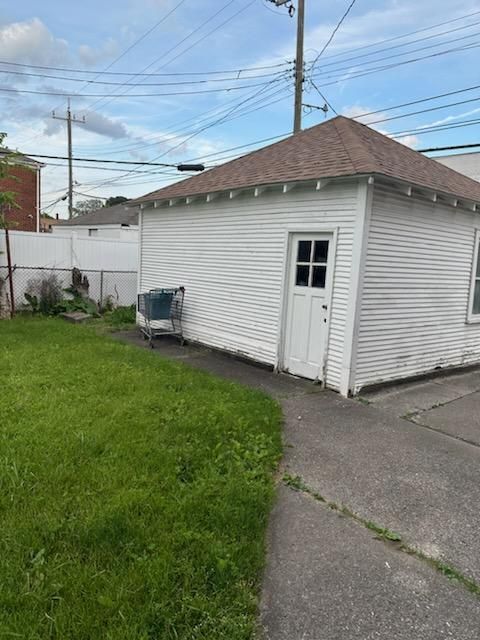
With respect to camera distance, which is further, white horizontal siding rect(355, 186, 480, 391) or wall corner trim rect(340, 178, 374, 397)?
white horizontal siding rect(355, 186, 480, 391)

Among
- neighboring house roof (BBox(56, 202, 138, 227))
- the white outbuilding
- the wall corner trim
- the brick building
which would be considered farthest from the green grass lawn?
neighboring house roof (BBox(56, 202, 138, 227))

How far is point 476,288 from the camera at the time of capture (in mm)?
7559

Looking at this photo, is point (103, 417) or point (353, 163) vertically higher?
point (353, 163)

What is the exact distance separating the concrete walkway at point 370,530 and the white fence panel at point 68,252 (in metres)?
8.65

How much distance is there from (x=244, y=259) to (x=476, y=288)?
393 centimetres

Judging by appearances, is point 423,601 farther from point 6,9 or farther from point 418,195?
point 6,9

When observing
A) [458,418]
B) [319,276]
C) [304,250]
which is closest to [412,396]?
[458,418]

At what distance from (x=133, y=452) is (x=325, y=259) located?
3.64m

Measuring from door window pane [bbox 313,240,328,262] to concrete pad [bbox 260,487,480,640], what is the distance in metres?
3.80

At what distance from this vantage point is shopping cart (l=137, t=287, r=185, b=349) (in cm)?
827

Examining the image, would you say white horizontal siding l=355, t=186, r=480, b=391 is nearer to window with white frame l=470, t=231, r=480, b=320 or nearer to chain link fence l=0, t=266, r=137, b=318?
window with white frame l=470, t=231, r=480, b=320

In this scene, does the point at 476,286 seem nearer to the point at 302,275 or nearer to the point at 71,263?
the point at 302,275

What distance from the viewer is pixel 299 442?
4.14m

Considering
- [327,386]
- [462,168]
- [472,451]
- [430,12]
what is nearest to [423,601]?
[472,451]
